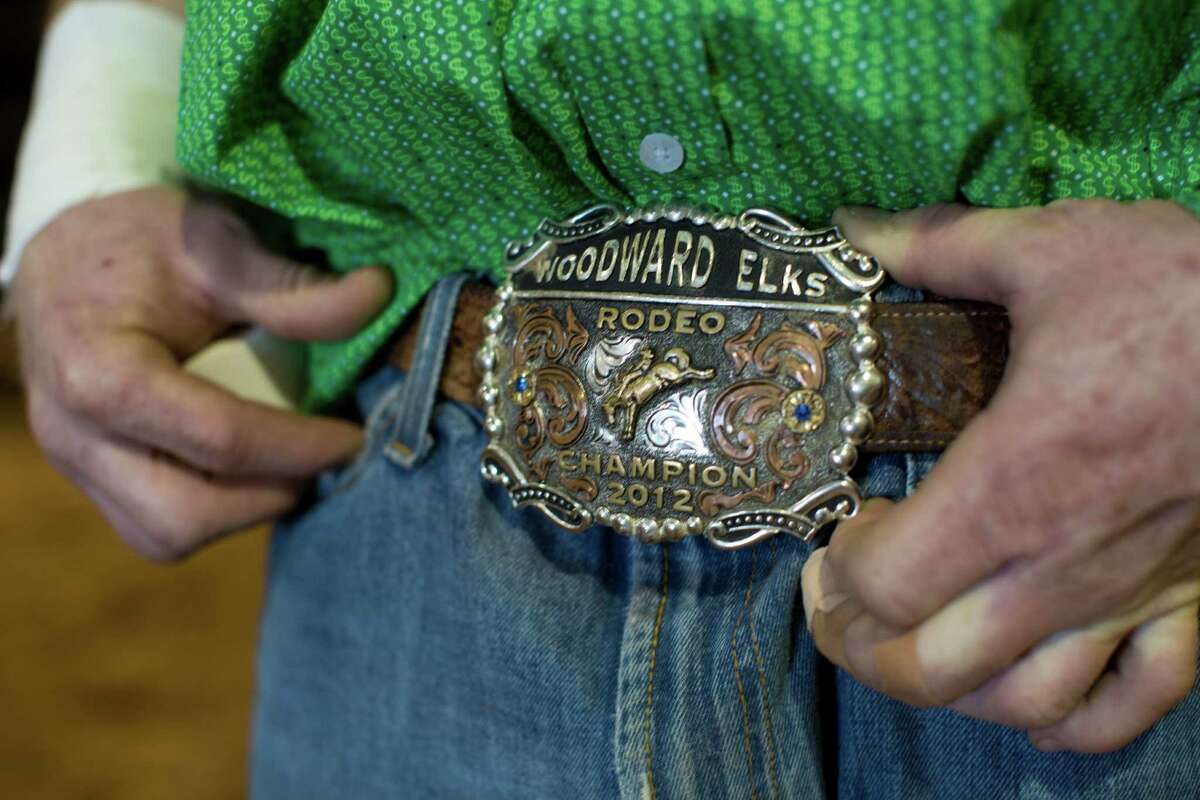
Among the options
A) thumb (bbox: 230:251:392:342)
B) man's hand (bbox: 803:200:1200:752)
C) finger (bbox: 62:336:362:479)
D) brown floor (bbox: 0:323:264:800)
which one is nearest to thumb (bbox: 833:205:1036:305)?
man's hand (bbox: 803:200:1200:752)

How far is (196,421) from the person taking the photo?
2.74 feet

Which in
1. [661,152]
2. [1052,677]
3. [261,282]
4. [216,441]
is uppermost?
[661,152]

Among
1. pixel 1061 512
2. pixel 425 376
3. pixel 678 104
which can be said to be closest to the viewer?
pixel 1061 512

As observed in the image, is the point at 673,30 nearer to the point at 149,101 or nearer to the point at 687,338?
the point at 687,338

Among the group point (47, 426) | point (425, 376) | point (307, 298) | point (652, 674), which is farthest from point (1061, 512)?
point (47, 426)

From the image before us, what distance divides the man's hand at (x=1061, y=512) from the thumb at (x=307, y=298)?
45cm

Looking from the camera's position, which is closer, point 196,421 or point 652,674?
point 652,674

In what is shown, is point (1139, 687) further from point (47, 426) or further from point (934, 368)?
point (47, 426)

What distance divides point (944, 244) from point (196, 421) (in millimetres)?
641

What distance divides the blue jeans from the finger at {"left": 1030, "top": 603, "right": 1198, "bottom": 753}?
7 cm

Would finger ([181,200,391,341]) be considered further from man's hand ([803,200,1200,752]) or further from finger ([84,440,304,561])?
man's hand ([803,200,1200,752])

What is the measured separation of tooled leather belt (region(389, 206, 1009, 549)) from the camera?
569 mm

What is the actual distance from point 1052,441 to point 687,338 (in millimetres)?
228

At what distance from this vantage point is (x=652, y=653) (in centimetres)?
62
